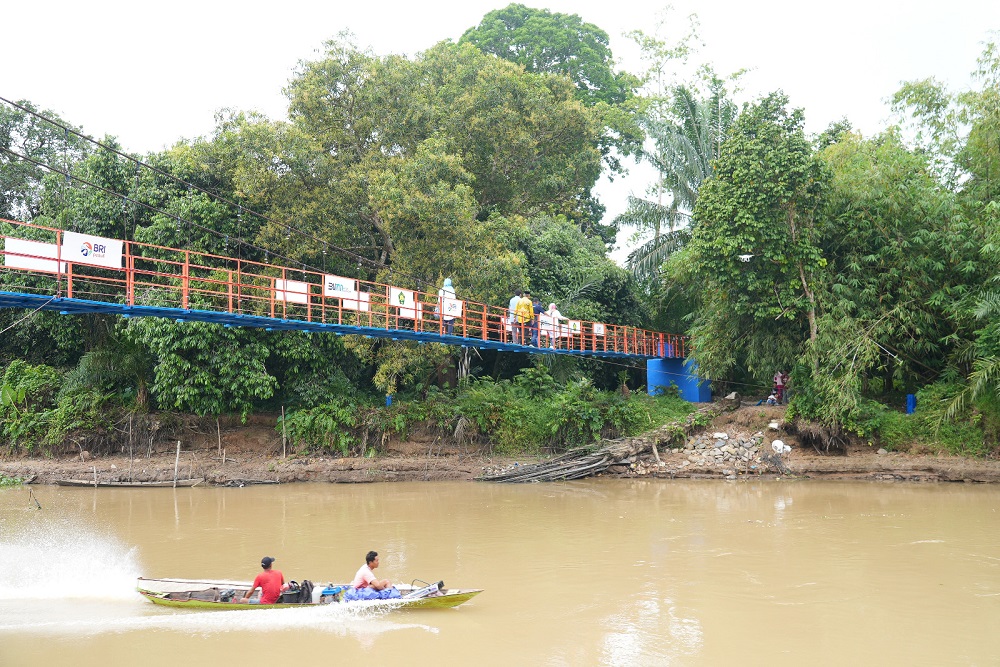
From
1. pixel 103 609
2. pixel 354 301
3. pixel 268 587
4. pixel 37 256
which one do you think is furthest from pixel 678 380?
pixel 103 609

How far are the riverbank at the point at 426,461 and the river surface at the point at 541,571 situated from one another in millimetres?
864

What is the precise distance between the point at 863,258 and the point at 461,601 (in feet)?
45.4

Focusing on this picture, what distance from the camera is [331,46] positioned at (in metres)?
19.8

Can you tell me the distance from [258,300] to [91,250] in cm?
534

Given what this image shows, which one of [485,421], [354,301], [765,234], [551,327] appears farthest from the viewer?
[485,421]

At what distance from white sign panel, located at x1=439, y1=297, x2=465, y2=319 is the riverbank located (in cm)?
423

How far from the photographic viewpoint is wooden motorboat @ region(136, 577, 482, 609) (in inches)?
329

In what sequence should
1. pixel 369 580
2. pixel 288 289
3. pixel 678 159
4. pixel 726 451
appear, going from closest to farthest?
pixel 369 580, pixel 288 289, pixel 726 451, pixel 678 159

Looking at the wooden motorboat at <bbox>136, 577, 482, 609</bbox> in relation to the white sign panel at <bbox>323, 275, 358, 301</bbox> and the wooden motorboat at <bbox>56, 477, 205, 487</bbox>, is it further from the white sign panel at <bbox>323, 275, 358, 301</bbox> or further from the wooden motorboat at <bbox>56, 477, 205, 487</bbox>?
the wooden motorboat at <bbox>56, 477, 205, 487</bbox>

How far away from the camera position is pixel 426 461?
1934 centimetres

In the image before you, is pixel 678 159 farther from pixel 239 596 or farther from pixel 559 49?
pixel 239 596

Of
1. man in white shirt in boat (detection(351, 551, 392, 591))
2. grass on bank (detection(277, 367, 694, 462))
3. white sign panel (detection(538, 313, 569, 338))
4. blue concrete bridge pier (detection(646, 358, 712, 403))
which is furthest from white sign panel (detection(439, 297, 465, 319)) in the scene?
man in white shirt in boat (detection(351, 551, 392, 591))

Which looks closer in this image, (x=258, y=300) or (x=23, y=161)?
(x=258, y=300)

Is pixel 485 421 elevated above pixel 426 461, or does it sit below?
above
